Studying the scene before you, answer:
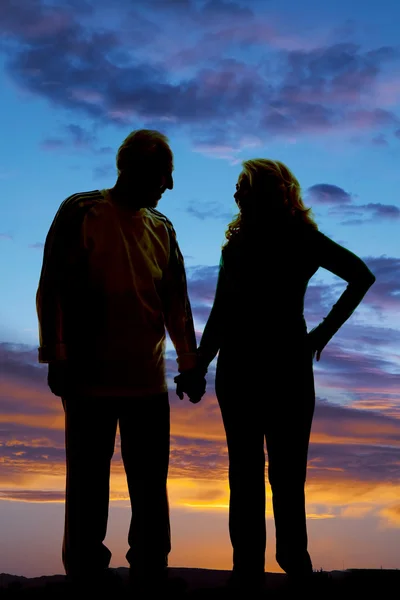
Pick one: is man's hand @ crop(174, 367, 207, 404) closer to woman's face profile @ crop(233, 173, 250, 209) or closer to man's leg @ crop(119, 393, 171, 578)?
man's leg @ crop(119, 393, 171, 578)

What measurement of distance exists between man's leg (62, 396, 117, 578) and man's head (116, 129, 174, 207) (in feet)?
4.23

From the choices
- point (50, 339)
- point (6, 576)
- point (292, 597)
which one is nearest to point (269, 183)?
point (50, 339)

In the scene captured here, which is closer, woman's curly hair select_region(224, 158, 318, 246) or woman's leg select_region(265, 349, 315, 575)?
woman's leg select_region(265, 349, 315, 575)

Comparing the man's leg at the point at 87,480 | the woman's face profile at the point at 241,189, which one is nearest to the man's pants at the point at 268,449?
the man's leg at the point at 87,480

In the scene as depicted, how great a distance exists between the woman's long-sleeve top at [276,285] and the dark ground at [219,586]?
1463 millimetres

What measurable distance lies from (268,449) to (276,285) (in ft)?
3.17

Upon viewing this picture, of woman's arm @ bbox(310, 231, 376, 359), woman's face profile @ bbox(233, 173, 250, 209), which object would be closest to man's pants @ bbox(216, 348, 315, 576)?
woman's arm @ bbox(310, 231, 376, 359)

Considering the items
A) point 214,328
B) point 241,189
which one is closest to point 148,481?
point 214,328

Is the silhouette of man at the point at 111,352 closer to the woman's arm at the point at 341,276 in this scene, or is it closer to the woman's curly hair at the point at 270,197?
the woman's curly hair at the point at 270,197

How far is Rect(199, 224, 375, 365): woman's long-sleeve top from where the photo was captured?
429 centimetres

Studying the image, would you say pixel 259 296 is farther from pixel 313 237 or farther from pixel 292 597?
pixel 292 597

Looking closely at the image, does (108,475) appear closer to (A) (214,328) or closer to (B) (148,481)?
(B) (148,481)

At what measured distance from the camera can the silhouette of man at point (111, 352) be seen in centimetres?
434

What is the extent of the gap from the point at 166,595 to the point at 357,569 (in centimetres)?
170
